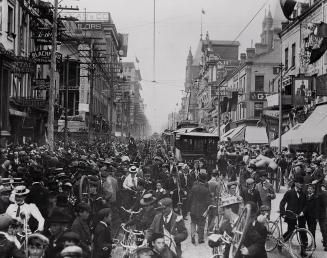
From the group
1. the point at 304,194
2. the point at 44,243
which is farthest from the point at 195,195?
the point at 44,243

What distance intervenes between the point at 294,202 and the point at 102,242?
5.32 metres

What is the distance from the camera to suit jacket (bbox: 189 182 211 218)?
41.2 feet

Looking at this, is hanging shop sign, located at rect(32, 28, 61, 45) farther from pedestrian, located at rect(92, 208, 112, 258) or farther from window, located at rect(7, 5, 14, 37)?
pedestrian, located at rect(92, 208, 112, 258)

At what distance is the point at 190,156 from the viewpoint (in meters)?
31.9

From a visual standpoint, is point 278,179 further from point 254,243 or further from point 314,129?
point 254,243

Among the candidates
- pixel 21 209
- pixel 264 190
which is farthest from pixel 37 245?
pixel 264 190

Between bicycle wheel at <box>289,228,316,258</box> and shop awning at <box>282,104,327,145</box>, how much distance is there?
13.6 metres

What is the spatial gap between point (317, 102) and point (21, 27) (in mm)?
18721

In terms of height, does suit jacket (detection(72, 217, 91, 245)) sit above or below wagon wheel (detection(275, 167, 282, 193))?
above

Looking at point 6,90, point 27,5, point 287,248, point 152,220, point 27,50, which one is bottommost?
point 287,248

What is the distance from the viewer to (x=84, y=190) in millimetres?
11664

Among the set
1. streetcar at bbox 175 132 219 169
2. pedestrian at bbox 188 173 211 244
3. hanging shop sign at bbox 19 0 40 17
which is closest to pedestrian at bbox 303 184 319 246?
pedestrian at bbox 188 173 211 244

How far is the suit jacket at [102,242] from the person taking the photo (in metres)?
7.53

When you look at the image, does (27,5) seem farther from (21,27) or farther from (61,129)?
(61,129)
